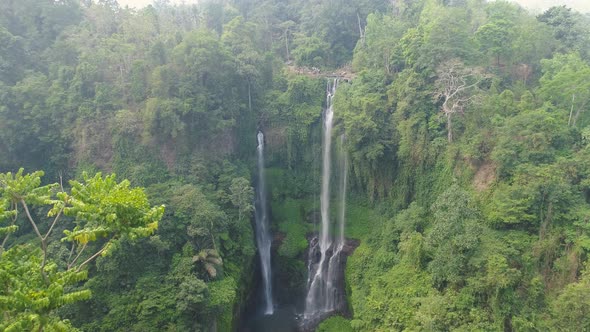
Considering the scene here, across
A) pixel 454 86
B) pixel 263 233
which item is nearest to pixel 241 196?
pixel 263 233

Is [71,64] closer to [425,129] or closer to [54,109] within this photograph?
[54,109]

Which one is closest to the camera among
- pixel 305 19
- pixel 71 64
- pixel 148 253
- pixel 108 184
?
pixel 108 184

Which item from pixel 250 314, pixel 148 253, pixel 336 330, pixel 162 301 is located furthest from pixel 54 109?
pixel 336 330

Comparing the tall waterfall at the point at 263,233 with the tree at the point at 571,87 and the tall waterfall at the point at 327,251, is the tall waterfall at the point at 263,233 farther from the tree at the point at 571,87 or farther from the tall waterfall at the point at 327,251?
the tree at the point at 571,87

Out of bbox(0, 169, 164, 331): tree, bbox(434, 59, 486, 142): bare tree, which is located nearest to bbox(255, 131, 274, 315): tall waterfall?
bbox(434, 59, 486, 142): bare tree

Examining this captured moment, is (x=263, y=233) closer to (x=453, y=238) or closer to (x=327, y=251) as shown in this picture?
(x=327, y=251)

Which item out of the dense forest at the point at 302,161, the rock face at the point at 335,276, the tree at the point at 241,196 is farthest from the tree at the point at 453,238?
the tree at the point at 241,196

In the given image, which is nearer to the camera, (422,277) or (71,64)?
(422,277)
